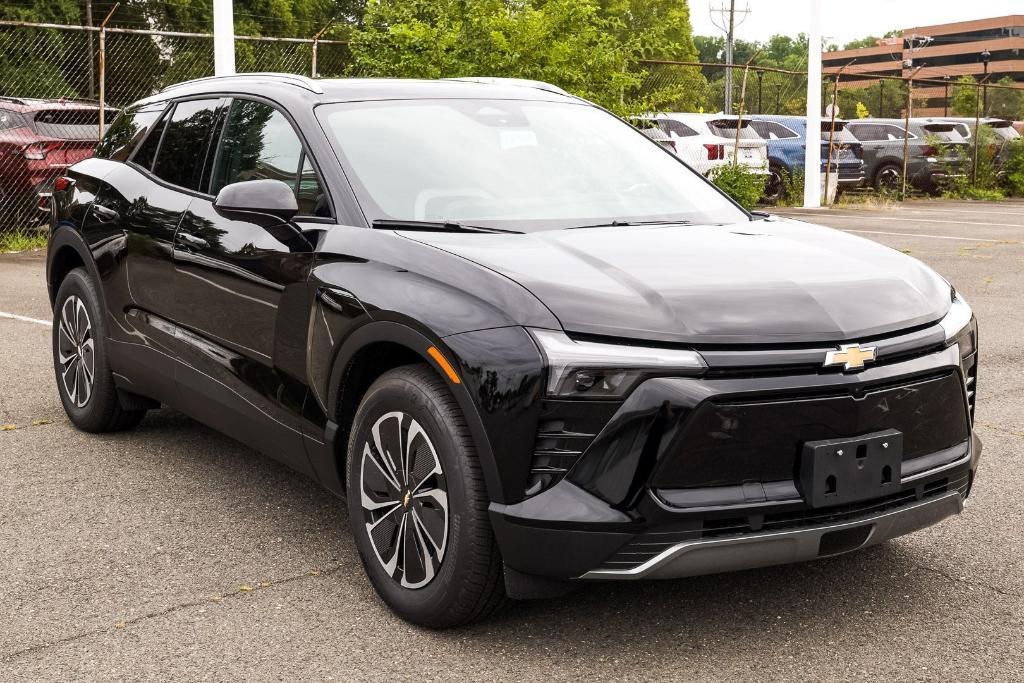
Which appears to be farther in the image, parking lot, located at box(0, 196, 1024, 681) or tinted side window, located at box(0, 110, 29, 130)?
tinted side window, located at box(0, 110, 29, 130)

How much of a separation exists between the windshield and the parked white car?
1456 cm

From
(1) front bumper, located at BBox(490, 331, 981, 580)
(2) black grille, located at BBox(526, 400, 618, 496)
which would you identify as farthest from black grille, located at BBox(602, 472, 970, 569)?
(2) black grille, located at BBox(526, 400, 618, 496)

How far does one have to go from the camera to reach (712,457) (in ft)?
10.5

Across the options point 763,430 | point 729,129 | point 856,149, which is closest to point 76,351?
point 763,430

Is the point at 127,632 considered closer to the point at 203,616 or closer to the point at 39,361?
the point at 203,616

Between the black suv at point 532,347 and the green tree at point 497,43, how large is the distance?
8342 millimetres

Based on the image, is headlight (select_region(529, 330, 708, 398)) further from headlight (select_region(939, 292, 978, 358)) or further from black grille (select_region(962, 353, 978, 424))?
black grille (select_region(962, 353, 978, 424))

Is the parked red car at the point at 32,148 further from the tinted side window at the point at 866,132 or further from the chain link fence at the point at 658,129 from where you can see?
the tinted side window at the point at 866,132

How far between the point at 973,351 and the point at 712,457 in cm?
116

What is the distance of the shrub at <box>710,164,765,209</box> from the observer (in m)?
18.2

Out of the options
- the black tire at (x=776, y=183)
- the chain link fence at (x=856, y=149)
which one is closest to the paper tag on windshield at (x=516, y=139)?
the chain link fence at (x=856, y=149)

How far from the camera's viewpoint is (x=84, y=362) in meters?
5.96

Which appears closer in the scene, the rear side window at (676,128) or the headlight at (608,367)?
the headlight at (608,367)

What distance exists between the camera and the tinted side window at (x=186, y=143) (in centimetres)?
510
